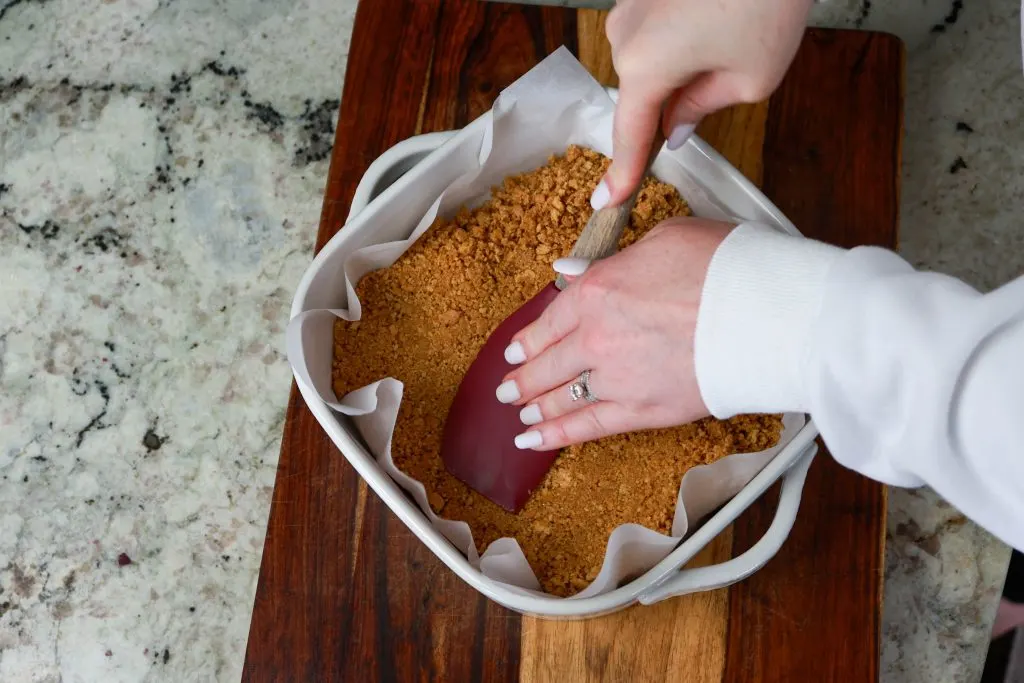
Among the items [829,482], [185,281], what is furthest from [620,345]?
[185,281]

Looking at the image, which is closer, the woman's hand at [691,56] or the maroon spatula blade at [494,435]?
the woman's hand at [691,56]

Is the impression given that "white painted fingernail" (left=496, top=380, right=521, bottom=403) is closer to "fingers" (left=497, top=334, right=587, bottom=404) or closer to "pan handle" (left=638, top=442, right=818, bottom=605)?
"fingers" (left=497, top=334, right=587, bottom=404)

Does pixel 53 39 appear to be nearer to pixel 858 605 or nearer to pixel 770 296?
pixel 770 296

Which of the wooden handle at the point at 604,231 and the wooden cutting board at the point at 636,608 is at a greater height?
the wooden handle at the point at 604,231

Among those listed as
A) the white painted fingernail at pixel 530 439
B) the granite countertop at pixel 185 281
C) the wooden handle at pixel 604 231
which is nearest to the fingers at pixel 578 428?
the white painted fingernail at pixel 530 439

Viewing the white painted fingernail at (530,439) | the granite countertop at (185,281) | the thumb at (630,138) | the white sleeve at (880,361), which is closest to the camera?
the white sleeve at (880,361)

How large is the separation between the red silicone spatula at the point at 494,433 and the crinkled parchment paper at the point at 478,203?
0.15ft

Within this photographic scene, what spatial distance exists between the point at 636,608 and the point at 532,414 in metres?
0.18

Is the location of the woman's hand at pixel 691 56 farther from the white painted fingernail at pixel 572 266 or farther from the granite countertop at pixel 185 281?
the granite countertop at pixel 185 281

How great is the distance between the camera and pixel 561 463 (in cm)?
67

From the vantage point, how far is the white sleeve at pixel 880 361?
0.40m

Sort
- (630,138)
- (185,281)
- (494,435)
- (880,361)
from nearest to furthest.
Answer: (880,361), (630,138), (494,435), (185,281)

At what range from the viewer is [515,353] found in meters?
0.64

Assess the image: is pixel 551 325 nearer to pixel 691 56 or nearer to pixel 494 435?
pixel 494 435
